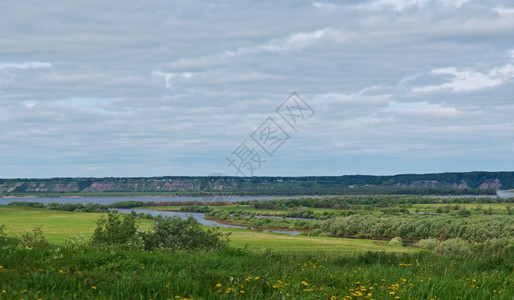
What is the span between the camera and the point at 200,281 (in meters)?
9.31

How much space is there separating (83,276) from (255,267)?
12.7 ft

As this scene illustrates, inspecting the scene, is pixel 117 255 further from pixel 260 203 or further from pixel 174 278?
pixel 260 203

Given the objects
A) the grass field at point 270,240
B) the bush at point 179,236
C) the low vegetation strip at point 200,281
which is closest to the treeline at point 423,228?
the grass field at point 270,240

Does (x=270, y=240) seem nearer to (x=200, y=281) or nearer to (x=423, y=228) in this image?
(x=423, y=228)

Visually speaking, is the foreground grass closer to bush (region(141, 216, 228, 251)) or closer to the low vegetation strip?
the low vegetation strip

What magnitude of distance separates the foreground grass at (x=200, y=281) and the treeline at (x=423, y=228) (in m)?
55.9

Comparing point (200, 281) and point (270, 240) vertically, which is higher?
point (200, 281)

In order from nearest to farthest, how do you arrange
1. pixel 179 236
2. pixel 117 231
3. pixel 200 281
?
pixel 200 281 → pixel 117 231 → pixel 179 236

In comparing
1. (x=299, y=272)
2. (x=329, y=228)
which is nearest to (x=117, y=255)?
(x=299, y=272)

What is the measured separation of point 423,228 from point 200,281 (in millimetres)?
74173

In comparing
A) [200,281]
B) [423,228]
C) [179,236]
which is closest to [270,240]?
[179,236]

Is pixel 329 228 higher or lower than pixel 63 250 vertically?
lower

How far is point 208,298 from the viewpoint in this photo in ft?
27.7

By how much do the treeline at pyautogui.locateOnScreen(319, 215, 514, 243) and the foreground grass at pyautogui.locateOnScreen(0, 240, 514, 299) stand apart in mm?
55949
